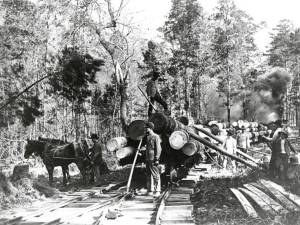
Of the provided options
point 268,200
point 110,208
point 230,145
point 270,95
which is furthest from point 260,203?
point 270,95

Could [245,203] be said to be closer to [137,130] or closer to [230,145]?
[137,130]

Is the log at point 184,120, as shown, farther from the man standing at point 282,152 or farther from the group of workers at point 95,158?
the man standing at point 282,152

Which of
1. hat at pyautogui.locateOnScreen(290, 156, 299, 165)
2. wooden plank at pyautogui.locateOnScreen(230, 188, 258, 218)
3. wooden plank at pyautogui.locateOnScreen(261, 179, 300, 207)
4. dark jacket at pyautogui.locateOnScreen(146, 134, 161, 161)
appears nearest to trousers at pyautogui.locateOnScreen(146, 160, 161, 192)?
dark jacket at pyautogui.locateOnScreen(146, 134, 161, 161)

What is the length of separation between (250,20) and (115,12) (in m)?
13.4

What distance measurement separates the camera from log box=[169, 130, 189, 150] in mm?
11320

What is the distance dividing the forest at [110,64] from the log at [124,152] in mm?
2658

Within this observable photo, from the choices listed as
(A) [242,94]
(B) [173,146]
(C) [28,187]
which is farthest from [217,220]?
(A) [242,94]

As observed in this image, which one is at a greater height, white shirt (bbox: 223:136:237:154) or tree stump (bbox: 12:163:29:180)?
white shirt (bbox: 223:136:237:154)

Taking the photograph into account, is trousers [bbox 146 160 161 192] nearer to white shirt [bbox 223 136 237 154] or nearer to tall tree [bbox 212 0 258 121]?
white shirt [bbox 223 136 237 154]

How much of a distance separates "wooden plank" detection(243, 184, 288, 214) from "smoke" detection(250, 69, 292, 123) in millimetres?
29890

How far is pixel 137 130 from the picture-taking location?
1198cm

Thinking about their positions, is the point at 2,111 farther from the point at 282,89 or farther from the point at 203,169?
the point at 282,89

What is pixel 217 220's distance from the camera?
24.1 feet

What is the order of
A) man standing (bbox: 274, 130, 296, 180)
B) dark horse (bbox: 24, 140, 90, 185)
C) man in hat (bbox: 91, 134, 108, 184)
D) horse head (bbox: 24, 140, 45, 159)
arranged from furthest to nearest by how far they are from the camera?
horse head (bbox: 24, 140, 45, 159) < man in hat (bbox: 91, 134, 108, 184) < dark horse (bbox: 24, 140, 90, 185) < man standing (bbox: 274, 130, 296, 180)
